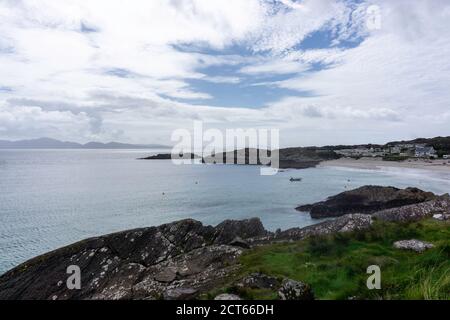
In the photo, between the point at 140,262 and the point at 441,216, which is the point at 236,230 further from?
the point at 441,216

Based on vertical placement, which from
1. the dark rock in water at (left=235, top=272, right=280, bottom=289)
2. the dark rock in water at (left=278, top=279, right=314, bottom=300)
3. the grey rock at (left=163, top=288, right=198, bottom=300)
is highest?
the dark rock in water at (left=278, top=279, right=314, bottom=300)

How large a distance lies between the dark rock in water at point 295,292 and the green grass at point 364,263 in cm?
69

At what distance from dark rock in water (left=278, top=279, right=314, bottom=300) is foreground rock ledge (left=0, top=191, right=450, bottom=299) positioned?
5817mm

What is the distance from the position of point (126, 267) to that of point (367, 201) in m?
43.9

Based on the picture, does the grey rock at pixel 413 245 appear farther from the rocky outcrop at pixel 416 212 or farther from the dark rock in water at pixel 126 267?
the dark rock in water at pixel 126 267

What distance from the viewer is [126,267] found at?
20438 mm

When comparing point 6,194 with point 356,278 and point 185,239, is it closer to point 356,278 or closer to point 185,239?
point 185,239

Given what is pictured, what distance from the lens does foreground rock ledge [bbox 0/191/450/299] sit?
17.4 meters

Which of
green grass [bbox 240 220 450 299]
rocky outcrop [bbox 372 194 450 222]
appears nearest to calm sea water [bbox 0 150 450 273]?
rocky outcrop [bbox 372 194 450 222]

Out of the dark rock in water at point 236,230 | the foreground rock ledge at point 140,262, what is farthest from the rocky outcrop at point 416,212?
the dark rock in water at point 236,230

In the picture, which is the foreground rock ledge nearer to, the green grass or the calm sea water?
the green grass

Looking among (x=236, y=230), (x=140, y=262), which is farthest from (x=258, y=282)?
(x=236, y=230)

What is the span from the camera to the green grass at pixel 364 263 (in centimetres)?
935
